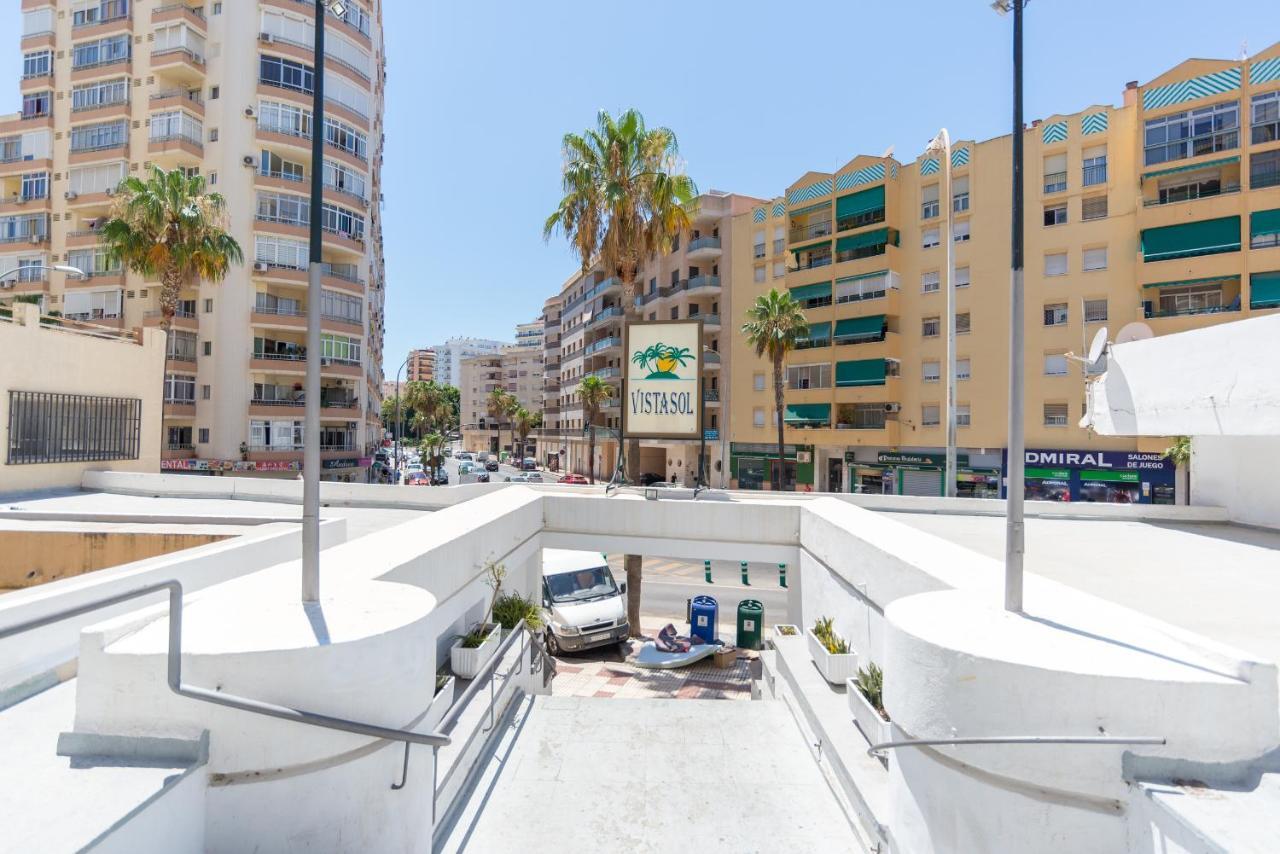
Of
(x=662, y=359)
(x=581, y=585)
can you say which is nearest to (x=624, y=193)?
(x=662, y=359)

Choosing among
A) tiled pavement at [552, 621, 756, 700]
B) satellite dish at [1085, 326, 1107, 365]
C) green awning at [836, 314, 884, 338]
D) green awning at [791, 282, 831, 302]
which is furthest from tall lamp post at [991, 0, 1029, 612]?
green awning at [791, 282, 831, 302]

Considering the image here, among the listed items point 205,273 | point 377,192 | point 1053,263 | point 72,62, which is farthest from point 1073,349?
point 72,62

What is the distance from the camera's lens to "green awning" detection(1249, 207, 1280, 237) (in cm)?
2666

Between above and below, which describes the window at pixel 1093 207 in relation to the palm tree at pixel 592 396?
above

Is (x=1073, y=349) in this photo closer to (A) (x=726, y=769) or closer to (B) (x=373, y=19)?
(A) (x=726, y=769)

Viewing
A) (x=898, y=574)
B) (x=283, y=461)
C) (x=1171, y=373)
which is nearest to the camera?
(x=898, y=574)

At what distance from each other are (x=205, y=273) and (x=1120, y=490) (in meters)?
42.0

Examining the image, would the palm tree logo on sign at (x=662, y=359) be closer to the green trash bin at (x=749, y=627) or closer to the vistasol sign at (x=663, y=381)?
the vistasol sign at (x=663, y=381)

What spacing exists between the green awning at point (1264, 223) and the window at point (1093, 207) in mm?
5409

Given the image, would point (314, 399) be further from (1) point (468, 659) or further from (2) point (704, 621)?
(2) point (704, 621)

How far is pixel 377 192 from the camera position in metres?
48.7

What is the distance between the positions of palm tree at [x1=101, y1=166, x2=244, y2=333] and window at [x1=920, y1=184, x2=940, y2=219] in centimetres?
3599

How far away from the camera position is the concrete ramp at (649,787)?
5.39m

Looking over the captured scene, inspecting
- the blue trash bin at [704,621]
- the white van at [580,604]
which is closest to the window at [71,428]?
the white van at [580,604]
